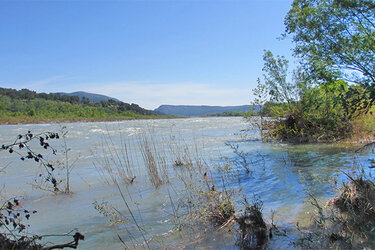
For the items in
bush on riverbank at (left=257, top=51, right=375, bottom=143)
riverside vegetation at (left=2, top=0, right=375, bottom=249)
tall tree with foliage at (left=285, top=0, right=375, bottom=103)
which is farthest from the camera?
bush on riverbank at (left=257, top=51, right=375, bottom=143)

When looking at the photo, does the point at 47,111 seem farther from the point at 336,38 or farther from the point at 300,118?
the point at 336,38

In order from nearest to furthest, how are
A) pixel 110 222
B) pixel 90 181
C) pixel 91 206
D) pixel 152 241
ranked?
pixel 152 241
pixel 110 222
pixel 91 206
pixel 90 181

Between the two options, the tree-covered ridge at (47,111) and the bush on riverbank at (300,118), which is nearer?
the bush on riverbank at (300,118)

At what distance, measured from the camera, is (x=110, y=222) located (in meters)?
5.04

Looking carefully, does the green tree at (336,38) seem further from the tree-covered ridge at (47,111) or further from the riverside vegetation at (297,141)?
the tree-covered ridge at (47,111)

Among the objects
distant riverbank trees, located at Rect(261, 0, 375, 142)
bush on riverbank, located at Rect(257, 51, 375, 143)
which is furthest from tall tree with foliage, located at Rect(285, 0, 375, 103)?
bush on riverbank, located at Rect(257, 51, 375, 143)

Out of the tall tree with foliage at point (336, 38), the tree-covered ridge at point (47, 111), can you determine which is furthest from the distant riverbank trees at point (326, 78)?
the tree-covered ridge at point (47, 111)

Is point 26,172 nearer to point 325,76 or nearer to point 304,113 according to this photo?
point 325,76

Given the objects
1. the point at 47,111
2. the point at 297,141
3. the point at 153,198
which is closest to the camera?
the point at 153,198

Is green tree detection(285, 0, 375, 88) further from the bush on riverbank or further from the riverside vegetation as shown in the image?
the bush on riverbank

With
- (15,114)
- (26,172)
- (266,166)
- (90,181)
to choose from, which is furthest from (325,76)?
(15,114)

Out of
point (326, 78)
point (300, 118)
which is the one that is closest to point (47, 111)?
point (300, 118)

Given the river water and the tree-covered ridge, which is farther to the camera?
the tree-covered ridge

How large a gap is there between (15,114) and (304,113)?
237ft
